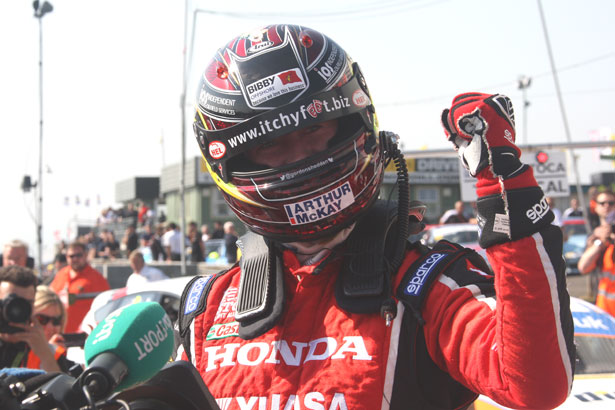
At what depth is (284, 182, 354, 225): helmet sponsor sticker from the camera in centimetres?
184

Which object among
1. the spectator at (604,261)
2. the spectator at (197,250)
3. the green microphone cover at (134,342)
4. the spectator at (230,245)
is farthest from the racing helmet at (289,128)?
the spectator at (197,250)

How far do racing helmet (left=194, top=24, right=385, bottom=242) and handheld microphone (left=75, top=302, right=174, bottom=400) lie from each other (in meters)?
0.80

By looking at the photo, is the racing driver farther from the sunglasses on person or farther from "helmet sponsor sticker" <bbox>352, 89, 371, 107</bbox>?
the sunglasses on person

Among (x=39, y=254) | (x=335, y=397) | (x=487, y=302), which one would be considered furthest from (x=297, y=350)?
(x=39, y=254)

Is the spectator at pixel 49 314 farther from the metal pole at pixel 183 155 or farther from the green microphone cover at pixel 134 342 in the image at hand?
the metal pole at pixel 183 155

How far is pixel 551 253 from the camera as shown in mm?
1310

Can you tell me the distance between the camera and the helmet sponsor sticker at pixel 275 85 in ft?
6.20

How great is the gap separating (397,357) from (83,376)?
840 mm

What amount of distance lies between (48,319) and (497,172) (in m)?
4.39

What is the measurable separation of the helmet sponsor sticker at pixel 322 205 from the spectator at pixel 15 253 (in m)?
6.12

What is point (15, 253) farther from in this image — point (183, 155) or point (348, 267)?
point (348, 267)

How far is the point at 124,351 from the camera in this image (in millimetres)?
1020

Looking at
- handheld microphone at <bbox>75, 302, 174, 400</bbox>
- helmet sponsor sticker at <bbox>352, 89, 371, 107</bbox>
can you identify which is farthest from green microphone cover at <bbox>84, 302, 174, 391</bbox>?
helmet sponsor sticker at <bbox>352, 89, 371, 107</bbox>

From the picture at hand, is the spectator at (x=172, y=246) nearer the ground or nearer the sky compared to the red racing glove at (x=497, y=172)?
nearer the sky
